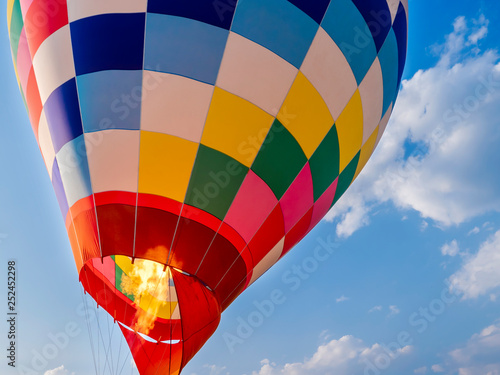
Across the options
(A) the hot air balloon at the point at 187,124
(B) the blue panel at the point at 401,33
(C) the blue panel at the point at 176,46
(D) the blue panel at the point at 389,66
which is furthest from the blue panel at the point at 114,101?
(B) the blue panel at the point at 401,33

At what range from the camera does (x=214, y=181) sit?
433 cm

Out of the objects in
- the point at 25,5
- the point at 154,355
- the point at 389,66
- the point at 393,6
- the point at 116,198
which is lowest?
the point at 154,355

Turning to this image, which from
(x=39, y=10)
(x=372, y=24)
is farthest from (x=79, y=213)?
(x=372, y=24)

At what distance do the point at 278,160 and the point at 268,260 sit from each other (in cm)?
134

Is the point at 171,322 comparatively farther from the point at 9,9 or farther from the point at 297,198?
the point at 9,9

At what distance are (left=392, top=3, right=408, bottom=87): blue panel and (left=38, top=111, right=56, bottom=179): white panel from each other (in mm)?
4713

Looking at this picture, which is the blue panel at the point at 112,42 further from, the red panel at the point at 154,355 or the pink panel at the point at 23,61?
the red panel at the point at 154,355

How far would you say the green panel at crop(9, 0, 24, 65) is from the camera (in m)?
5.22

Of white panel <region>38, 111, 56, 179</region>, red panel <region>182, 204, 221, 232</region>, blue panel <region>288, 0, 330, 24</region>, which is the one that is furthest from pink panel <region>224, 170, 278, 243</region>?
white panel <region>38, 111, 56, 179</region>

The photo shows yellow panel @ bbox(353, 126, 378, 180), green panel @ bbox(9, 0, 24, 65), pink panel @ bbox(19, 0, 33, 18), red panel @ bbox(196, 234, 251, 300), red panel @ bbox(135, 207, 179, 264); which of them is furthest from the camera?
yellow panel @ bbox(353, 126, 378, 180)

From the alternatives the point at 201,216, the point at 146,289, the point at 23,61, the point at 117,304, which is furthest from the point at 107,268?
the point at 23,61

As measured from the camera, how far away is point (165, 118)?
4.23 meters

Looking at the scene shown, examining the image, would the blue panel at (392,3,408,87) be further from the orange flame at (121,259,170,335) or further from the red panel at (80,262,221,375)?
the orange flame at (121,259,170,335)

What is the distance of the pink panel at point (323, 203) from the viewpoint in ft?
18.7
